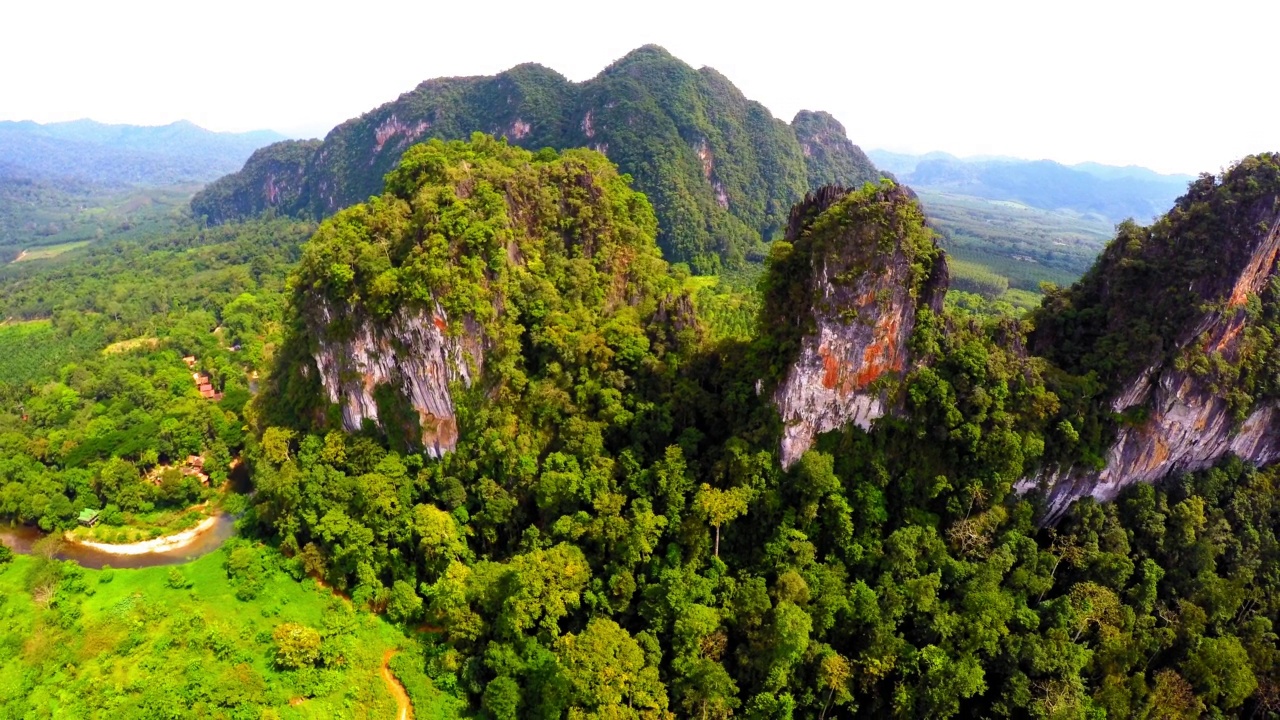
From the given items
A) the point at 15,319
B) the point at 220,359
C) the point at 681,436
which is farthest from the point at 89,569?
the point at 15,319

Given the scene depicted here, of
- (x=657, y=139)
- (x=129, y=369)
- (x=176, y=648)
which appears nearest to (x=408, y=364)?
(x=176, y=648)

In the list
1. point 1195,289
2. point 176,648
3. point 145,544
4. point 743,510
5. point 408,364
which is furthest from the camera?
point 145,544

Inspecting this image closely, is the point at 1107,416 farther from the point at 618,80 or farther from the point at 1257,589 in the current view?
the point at 618,80

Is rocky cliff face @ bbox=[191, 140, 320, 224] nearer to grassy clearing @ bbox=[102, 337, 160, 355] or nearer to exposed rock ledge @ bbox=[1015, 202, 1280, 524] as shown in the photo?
grassy clearing @ bbox=[102, 337, 160, 355]

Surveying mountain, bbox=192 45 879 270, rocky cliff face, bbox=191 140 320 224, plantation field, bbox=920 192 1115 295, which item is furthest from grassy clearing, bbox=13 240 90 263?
plantation field, bbox=920 192 1115 295

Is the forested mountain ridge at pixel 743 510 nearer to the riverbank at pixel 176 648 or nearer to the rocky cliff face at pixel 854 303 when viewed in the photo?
the rocky cliff face at pixel 854 303

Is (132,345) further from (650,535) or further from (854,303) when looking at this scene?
(854,303)

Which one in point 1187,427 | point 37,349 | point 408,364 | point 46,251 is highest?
point 408,364
